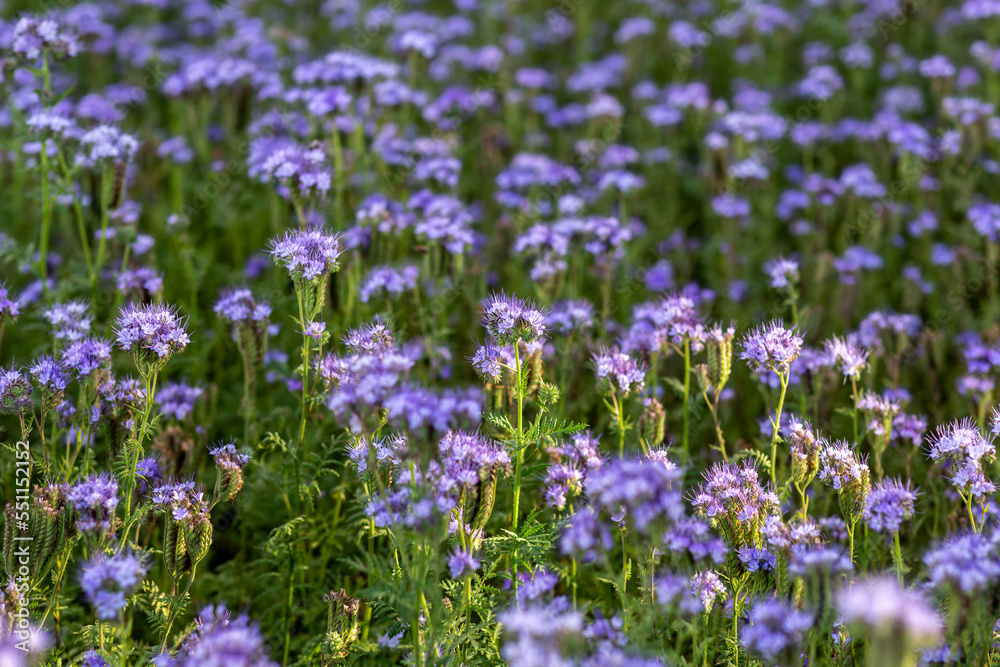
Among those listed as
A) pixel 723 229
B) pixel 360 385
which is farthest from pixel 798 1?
pixel 360 385

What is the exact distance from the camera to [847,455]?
11.6 ft

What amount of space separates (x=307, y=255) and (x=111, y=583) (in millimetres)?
1536

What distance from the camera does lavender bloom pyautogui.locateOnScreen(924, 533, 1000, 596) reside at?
278cm

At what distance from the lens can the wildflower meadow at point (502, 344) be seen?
3.16m

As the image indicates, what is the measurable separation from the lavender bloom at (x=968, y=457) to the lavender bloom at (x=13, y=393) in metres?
3.96

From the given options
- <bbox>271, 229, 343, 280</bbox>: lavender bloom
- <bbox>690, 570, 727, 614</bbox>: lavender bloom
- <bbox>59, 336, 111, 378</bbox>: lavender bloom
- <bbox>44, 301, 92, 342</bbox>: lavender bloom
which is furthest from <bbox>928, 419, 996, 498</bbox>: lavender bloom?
<bbox>44, 301, 92, 342</bbox>: lavender bloom

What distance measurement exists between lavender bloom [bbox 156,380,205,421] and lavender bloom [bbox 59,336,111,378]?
530 mm

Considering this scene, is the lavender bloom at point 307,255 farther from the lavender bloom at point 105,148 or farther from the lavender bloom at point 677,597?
the lavender bloom at point 677,597

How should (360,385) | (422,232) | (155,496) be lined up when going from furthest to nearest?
(422,232) < (155,496) < (360,385)

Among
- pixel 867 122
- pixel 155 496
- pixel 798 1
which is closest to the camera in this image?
pixel 155 496

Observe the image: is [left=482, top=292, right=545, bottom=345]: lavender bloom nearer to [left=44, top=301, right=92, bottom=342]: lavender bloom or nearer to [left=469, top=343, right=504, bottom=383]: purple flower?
[left=469, top=343, right=504, bottom=383]: purple flower

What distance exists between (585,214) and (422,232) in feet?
7.24

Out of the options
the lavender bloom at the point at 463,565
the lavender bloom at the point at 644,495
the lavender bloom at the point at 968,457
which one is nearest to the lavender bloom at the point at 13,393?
the lavender bloom at the point at 463,565

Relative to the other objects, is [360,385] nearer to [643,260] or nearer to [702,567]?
[702,567]
